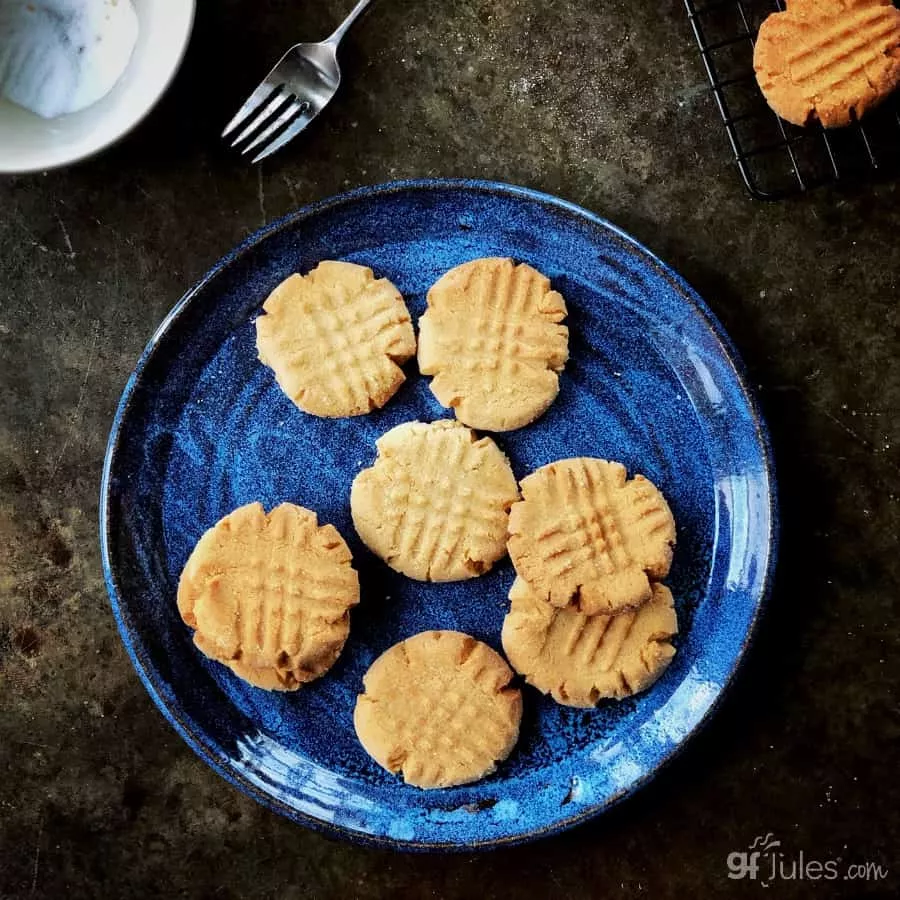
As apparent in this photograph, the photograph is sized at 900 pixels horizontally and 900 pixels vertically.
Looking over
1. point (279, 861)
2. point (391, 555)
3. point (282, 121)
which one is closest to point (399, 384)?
point (391, 555)

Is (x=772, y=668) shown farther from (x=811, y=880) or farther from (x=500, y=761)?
(x=500, y=761)

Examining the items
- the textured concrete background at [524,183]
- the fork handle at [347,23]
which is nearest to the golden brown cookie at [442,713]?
the textured concrete background at [524,183]

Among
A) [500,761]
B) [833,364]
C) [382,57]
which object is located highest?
[382,57]

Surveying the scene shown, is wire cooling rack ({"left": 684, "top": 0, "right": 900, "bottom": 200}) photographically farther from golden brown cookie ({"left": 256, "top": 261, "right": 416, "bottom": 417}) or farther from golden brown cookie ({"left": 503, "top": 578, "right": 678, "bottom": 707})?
golden brown cookie ({"left": 503, "top": 578, "right": 678, "bottom": 707})

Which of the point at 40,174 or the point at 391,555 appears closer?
the point at 391,555

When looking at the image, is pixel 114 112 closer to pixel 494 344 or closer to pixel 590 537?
pixel 494 344
